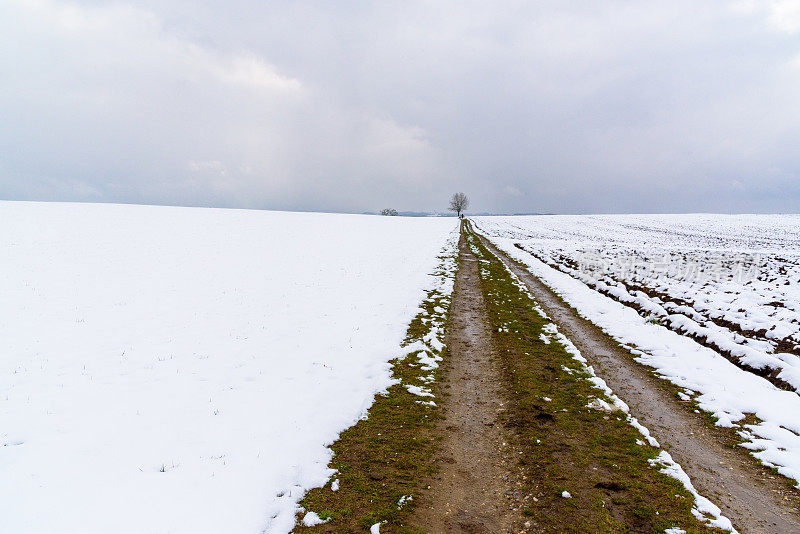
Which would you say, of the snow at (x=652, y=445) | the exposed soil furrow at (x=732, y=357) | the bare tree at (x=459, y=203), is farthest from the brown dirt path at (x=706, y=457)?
the bare tree at (x=459, y=203)

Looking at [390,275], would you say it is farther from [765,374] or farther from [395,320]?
[765,374]

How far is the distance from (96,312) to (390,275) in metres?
14.2

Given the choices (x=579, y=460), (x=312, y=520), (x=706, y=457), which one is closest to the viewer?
(x=312, y=520)

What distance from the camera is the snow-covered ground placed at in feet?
16.4

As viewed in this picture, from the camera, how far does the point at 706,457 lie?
6.26 m

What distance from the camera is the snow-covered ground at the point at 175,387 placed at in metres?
5.00

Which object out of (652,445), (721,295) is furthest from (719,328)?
(652,445)

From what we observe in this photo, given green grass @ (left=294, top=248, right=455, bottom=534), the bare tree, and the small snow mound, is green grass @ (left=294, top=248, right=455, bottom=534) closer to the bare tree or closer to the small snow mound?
the small snow mound

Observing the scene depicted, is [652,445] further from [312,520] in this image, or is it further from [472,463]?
[312,520]

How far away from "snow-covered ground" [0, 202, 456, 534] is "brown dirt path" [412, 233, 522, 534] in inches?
71.4

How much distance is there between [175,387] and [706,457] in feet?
34.7

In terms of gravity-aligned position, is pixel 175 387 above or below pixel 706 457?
above

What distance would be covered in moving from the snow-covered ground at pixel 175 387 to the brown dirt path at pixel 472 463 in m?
1.81

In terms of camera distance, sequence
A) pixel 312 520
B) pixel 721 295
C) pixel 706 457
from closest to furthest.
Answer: pixel 312 520, pixel 706 457, pixel 721 295
